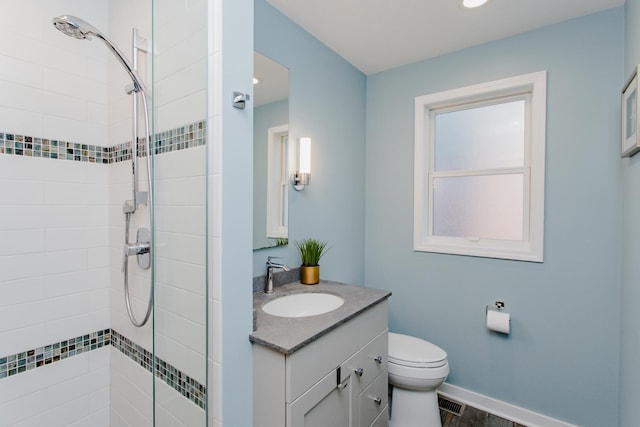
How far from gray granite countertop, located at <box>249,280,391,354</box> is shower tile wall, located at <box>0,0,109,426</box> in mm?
866

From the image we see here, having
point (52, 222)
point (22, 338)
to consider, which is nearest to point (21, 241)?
point (52, 222)

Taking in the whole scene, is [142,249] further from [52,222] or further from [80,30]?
[80,30]

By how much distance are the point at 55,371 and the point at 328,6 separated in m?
2.28

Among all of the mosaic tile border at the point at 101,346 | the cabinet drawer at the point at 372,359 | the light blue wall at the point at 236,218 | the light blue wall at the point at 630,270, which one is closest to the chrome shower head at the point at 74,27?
the light blue wall at the point at 236,218

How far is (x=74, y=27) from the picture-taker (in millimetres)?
1105

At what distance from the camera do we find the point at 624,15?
164 centimetres

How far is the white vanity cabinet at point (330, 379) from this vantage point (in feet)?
3.43

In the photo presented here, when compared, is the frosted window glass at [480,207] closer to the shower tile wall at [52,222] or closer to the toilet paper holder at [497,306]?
the toilet paper holder at [497,306]

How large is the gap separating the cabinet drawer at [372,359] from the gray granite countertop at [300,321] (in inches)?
8.3

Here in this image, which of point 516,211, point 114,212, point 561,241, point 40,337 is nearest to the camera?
point 40,337

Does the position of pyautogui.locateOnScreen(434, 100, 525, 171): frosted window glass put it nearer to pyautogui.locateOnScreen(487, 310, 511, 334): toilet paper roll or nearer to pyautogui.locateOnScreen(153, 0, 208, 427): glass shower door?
pyautogui.locateOnScreen(487, 310, 511, 334): toilet paper roll

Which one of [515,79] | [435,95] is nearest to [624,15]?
[515,79]

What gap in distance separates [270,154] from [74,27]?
92cm

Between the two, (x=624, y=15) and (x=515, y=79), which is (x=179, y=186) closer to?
(x=515, y=79)
